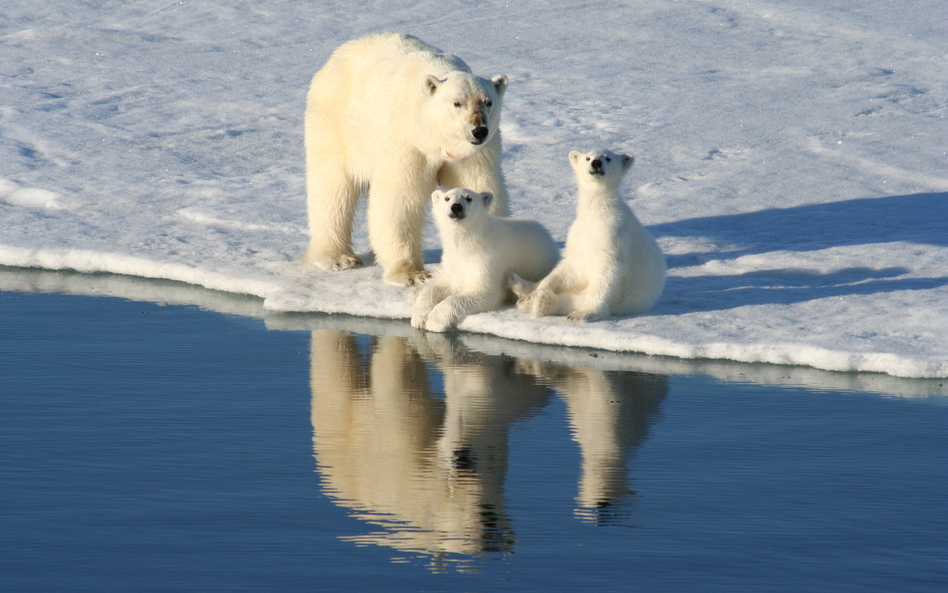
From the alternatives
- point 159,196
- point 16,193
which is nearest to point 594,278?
point 159,196

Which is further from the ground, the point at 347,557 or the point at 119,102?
the point at 119,102

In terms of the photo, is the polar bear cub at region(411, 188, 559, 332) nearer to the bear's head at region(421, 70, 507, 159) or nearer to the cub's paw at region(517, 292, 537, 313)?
the cub's paw at region(517, 292, 537, 313)

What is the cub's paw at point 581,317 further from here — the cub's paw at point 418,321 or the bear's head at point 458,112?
the bear's head at point 458,112

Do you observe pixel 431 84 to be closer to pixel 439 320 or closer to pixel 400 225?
pixel 400 225

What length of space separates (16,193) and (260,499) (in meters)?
6.51

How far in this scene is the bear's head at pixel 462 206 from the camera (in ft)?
18.2

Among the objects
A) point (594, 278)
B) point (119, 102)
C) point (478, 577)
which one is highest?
point (119, 102)

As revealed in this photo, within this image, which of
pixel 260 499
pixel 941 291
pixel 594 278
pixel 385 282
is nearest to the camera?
pixel 260 499

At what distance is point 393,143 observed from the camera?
6383mm

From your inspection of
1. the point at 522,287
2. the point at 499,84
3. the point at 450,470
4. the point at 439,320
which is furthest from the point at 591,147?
the point at 450,470

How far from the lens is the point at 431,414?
417 cm

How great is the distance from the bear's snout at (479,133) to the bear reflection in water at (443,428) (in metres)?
1.18

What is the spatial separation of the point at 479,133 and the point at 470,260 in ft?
2.49

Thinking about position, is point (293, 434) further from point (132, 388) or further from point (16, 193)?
point (16, 193)
